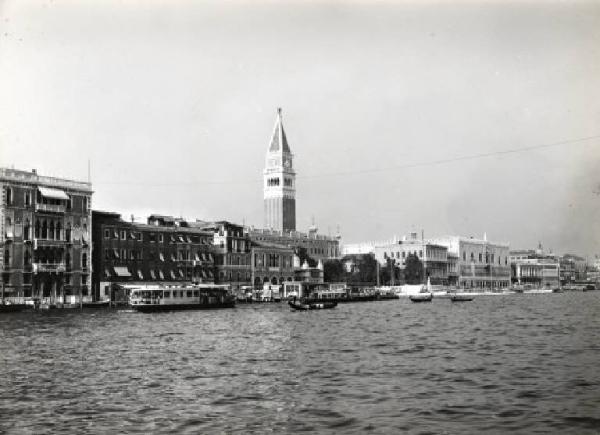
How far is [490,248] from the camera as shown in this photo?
6299 inches

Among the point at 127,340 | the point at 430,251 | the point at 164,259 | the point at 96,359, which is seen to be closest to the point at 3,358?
the point at 96,359

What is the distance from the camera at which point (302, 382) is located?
21516 millimetres

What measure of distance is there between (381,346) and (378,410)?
530 inches

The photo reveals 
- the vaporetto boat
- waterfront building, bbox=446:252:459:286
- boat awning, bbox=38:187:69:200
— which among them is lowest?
the vaporetto boat

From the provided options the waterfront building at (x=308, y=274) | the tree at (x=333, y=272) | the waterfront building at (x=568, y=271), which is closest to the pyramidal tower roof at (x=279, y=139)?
the tree at (x=333, y=272)

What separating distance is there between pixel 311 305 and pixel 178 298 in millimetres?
11199

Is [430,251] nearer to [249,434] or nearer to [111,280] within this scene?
[111,280]

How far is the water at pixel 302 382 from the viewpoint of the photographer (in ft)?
54.3

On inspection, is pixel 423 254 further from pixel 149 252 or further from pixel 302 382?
pixel 302 382

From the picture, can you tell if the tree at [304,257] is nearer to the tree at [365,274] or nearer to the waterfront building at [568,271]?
the tree at [365,274]

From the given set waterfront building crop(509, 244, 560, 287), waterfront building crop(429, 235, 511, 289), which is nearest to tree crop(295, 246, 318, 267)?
waterfront building crop(429, 235, 511, 289)

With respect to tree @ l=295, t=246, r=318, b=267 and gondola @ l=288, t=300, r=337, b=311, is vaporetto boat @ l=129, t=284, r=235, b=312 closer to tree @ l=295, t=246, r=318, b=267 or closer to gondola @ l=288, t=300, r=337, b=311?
gondola @ l=288, t=300, r=337, b=311

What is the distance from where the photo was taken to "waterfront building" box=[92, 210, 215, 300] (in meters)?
74.4

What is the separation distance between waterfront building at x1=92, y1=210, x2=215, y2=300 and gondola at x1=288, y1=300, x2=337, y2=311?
16.1 meters
